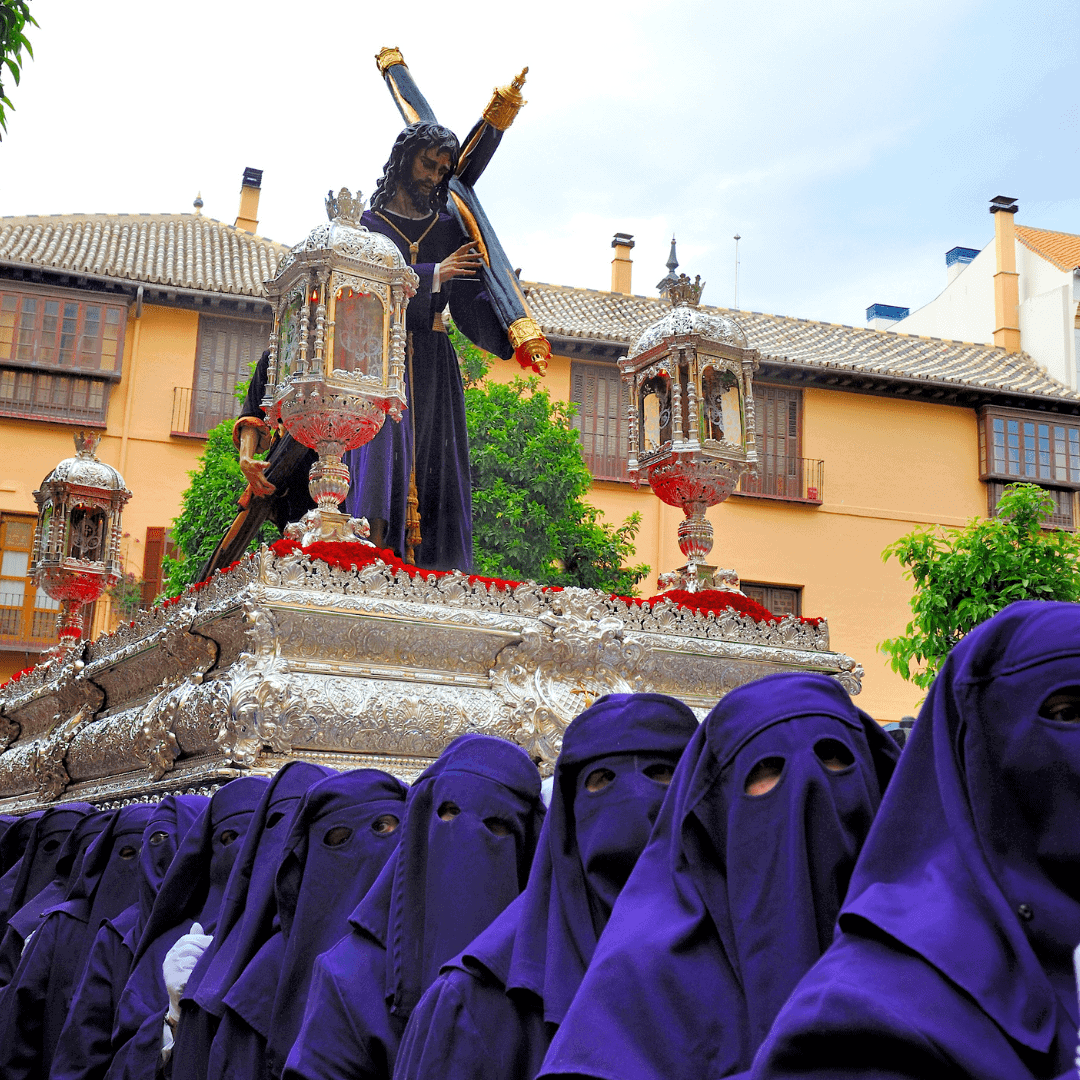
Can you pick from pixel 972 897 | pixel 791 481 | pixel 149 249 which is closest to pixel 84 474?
pixel 972 897

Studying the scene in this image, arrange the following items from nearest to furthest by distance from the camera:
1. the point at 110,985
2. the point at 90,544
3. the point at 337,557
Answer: the point at 110,985 < the point at 337,557 < the point at 90,544

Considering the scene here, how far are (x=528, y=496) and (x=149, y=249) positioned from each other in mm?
10847

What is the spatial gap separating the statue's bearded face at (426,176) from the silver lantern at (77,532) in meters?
4.91

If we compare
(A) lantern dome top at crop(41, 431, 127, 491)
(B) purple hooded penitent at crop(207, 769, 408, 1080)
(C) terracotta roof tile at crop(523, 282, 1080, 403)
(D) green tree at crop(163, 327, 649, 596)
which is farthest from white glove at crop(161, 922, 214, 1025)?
(C) terracotta roof tile at crop(523, 282, 1080, 403)

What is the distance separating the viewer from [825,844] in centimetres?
209

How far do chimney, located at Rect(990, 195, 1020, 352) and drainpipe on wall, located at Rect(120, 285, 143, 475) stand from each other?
1561 centimetres

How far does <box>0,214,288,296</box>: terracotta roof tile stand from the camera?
67.4ft

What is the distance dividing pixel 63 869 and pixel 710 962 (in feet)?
15.1

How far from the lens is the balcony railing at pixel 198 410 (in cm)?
2067

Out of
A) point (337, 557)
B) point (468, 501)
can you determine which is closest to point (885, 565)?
point (468, 501)

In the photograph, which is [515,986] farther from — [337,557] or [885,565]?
[885,565]

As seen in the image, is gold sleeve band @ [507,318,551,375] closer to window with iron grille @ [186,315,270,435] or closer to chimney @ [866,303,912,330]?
window with iron grille @ [186,315,270,435]

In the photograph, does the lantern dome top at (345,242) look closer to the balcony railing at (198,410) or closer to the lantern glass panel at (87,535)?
the lantern glass panel at (87,535)

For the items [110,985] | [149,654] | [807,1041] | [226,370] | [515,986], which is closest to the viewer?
[807,1041]
